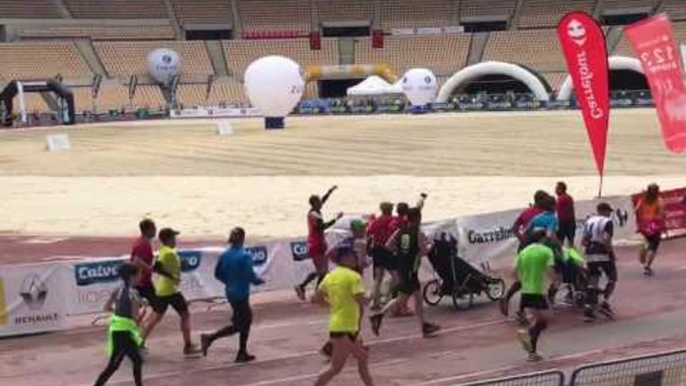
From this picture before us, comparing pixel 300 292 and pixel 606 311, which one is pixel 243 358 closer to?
pixel 300 292

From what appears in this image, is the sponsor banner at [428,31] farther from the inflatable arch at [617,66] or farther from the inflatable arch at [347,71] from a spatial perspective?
the inflatable arch at [617,66]

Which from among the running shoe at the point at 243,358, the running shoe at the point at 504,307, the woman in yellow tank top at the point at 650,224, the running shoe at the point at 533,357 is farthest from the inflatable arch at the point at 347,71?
the running shoe at the point at 533,357

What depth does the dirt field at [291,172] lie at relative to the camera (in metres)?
24.1

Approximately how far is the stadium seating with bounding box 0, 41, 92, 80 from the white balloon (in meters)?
37.9

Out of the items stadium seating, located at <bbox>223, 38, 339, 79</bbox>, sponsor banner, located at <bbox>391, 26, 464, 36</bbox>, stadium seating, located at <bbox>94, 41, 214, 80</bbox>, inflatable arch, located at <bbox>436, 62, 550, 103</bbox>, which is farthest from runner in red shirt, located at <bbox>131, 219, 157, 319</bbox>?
sponsor banner, located at <bbox>391, 26, 464, 36</bbox>

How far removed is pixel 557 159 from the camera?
34094mm

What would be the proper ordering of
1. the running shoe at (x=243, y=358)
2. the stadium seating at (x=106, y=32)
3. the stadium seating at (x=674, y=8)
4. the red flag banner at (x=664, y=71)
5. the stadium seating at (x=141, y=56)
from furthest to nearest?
the stadium seating at (x=106, y=32) < the stadium seating at (x=674, y=8) < the stadium seating at (x=141, y=56) < the red flag banner at (x=664, y=71) < the running shoe at (x=243, y=358)

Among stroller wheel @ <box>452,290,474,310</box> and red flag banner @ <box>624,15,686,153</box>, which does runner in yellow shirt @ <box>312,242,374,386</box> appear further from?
red flag banner @ <box>624,15,686,153</box>

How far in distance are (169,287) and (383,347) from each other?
2.45m

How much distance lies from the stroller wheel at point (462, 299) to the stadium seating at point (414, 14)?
273 feet

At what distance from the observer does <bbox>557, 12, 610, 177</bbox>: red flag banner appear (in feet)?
63.3

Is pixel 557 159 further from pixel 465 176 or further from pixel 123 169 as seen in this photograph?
pixel 123 169

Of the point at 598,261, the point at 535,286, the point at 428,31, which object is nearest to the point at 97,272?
the point at 535,286

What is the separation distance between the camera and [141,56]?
8938 cm
